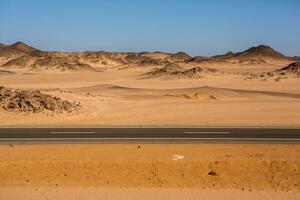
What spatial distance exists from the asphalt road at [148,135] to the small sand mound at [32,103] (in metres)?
5.14

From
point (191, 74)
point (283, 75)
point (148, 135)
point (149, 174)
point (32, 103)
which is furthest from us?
point (191, 74)

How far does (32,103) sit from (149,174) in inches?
637

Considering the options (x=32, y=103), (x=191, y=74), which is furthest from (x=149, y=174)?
(x=191, y=74)

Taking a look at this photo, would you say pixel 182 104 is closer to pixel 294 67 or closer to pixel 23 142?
pixel 23 142

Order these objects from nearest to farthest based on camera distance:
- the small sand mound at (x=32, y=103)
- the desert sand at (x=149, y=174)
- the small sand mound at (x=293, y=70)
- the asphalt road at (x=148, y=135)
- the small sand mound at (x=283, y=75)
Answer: the desert sand at (x=149, y=174), the asphalt road at (x=148, y=135), the small sand mound at (x=32, y=103), the small sand mound at (x=283, y=75), the small sand mound at (x=293, y=70)

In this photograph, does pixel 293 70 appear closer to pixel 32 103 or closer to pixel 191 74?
pixel 191 74

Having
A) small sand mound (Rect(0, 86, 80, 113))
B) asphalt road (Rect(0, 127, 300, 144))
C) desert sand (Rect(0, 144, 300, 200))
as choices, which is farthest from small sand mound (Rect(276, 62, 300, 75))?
desert sand (Rect(0, 144, 300, 200))

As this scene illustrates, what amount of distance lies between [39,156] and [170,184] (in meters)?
4.70

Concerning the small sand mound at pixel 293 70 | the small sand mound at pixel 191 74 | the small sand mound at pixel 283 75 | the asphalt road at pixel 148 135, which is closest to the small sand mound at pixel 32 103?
the asphalt road at pixel 148 135

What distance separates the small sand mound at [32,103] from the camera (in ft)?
97.8

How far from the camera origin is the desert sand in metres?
14.1

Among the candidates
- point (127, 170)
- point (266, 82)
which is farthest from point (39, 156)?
point (266, 82)

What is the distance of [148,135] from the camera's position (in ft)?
72.0

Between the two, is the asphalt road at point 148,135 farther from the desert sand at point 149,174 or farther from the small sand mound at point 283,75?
the small sand mound at point 283,75
